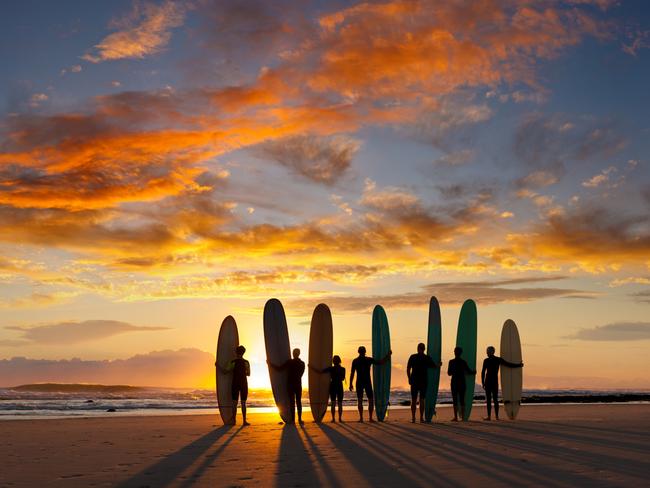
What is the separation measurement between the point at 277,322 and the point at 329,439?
5.11 meters

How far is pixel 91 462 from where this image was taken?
868cm

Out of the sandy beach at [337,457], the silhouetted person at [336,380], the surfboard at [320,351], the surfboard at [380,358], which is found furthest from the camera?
the surfboard at [380,358]

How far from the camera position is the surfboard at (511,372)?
57.6 feet

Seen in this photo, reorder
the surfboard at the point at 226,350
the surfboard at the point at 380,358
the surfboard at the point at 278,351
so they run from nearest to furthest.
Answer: the surfboard at the point at 278,351 → the surfboard at the point at 226,350 → the surfboard at the point at 380,358

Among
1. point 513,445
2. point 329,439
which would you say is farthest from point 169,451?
point 513,445

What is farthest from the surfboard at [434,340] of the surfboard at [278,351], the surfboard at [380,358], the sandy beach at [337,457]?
the surfboard at [278,351]

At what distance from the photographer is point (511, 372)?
17938 mm

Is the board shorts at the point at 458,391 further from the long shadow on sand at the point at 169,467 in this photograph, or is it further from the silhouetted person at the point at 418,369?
the long shadow on sand at the point at 169,467

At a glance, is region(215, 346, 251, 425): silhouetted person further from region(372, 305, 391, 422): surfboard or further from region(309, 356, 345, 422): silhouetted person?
region(372, 305, 391, 422): surfboard

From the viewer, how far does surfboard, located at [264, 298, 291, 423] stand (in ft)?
50.7

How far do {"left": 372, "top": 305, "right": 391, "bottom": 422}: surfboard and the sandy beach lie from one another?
3.37 metres

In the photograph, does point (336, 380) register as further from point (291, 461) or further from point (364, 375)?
point (291, 461)

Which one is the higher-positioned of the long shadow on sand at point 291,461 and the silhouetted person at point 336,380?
the silhouetted person at point 336,380

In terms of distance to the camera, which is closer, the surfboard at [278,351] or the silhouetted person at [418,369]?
the surfboard at [278,351]
